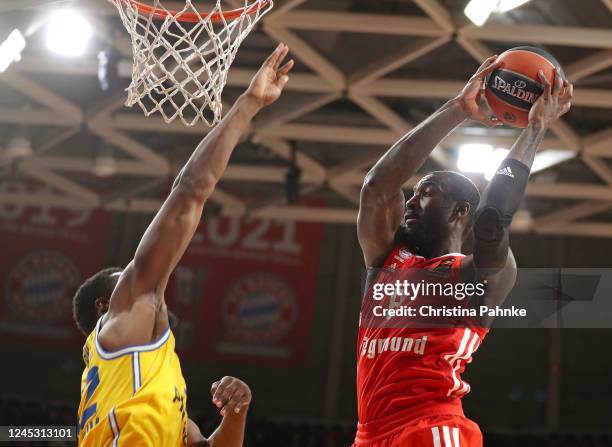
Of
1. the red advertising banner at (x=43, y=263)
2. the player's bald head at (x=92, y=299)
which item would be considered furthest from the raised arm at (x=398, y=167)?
the red advertising banner at (x=43, y=263)

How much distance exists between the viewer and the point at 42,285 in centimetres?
1587

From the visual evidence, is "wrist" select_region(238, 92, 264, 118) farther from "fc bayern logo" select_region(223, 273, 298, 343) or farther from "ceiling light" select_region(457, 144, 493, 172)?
"fc bayern logo" select_region(223, 273, 298, 343)

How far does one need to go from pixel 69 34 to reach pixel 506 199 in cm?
601

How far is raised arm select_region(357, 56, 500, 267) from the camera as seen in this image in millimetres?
4012

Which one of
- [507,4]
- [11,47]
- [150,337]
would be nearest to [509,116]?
[150,337]

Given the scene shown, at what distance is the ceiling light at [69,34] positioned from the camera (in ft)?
26.6

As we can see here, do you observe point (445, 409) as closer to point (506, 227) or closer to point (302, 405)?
point (506, 227)

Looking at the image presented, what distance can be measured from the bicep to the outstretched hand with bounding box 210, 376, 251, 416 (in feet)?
3.00

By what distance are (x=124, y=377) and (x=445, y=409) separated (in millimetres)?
1304

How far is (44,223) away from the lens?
1577 cm

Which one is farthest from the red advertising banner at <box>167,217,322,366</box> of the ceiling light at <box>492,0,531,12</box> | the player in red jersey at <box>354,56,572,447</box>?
the player in red jersey at <box>354,56,572,447</box>

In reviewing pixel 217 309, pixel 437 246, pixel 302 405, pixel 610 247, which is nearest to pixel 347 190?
pixel 217 309

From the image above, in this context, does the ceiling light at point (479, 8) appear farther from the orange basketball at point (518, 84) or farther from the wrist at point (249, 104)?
the wrist at point (249, 104)

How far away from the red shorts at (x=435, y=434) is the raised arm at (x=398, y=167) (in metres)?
0.76
